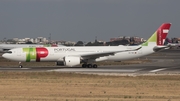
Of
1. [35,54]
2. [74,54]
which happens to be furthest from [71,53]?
[35,54]

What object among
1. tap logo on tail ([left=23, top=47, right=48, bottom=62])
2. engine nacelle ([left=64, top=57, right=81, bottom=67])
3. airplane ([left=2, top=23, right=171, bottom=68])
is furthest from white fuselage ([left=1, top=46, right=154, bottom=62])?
engine nacelle ([left=64, top=57, right=81, bottom=67])

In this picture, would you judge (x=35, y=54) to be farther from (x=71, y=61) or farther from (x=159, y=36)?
(x=159, y=36)

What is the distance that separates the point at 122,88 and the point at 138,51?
2616cm

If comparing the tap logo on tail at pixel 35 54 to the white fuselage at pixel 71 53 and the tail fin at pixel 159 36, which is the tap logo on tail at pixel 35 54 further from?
the tail fin at pixel 159 36

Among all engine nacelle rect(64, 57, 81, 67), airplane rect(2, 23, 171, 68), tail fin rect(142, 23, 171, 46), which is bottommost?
engine nacelle rect(64, 57, 81, 67)

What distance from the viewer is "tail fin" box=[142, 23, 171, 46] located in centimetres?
5238

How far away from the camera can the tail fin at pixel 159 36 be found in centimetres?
5238

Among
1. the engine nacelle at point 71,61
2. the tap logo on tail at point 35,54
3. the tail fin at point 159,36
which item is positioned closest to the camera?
the engine nacelle at point 71,61

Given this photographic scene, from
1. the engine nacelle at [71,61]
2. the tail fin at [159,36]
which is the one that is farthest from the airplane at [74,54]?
the tail fin at [159,36]

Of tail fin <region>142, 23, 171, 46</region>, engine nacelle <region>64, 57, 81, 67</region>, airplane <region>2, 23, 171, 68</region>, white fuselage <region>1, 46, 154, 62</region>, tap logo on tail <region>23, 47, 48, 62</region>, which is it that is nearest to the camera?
engine nacelle <region>64, 57, 81, 67</region>

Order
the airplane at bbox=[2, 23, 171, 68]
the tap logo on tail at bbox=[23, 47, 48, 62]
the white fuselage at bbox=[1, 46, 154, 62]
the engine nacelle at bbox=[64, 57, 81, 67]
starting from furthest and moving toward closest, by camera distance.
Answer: the white fuselage at bbox=[1, 46, 154, 62] < the airplane at bbox=[2, 23, 171, 68] < the tap logo on tail at bbox=[23, 47, 48, 62] < the engine nacelle at bbox=[64, 57, 81, 67]

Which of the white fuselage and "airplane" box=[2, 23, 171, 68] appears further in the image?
the white fuselage

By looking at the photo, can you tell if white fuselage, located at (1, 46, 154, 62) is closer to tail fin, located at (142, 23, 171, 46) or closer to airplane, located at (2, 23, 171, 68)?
airplane, located at (2, 23, 171, 68)

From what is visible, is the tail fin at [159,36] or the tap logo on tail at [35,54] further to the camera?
the tail fin at [159,36]
